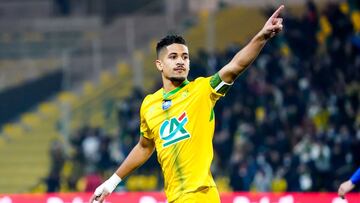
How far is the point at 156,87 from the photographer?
18094 mm

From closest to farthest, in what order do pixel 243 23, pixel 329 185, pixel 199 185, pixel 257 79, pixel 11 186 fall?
pixel 199 185 < pixel 329 185 < pixel 257 79 < pixel 11 186 < pixel 243 23

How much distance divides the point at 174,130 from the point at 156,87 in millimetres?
12041

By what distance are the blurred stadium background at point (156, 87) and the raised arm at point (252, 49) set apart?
8.25m

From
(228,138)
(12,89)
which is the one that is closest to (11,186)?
(12,89)

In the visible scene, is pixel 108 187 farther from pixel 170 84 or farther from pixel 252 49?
pixel 252 49

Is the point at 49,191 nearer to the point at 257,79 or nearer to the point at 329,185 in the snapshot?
the point at 257,79

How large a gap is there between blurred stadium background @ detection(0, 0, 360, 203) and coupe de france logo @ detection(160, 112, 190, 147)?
26.0ft

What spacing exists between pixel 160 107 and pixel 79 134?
1168 centimetres

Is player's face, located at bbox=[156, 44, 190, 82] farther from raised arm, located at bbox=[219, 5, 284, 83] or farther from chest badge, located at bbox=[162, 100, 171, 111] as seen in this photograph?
raised arm, located at bbox=[219, 5, 284, 83]

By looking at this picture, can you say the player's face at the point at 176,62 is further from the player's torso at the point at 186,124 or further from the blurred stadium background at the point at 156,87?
the blurred stadium background at the point at 156,87

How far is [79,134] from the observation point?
1773 cm

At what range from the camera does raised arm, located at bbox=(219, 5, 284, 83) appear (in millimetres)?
5406

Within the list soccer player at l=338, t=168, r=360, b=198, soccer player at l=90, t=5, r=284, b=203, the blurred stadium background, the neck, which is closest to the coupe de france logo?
soccer player at l=90, t=5, r=284, b=203

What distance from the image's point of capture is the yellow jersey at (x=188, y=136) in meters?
5.95
